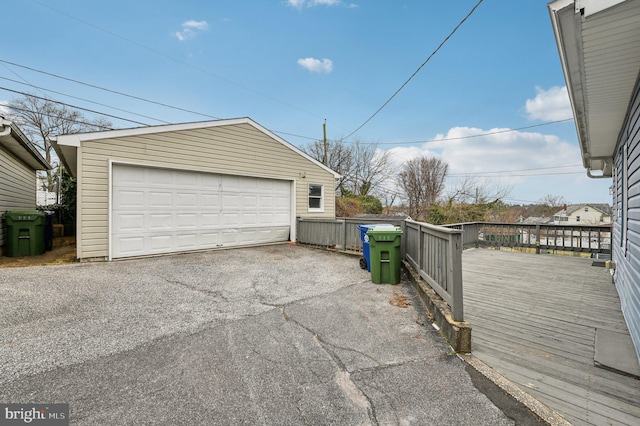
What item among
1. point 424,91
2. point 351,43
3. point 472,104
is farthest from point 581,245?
point 351,43

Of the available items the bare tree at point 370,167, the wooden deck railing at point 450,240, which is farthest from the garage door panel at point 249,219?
the bare tree at point 370,167

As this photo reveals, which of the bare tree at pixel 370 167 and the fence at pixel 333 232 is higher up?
the bare tree at pixel 370 167

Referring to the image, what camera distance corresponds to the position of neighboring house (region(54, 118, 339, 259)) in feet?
20.0

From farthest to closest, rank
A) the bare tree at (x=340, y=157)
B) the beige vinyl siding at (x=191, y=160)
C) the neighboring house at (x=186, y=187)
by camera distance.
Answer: the bare tree at (x=340, y=157)
the neighboring house at (x=186, y=187)
the beige vinyl siding at (x=191, y=160)

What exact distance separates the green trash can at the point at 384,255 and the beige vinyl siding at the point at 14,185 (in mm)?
9209

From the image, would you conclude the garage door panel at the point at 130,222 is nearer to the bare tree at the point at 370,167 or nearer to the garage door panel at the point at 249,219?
the garage door panel at the point at 249,219

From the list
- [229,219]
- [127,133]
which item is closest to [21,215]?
[127,133]

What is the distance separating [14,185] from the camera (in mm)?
8273

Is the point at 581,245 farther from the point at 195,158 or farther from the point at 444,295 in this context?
the point at 195,158

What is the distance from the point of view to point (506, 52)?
8.32 m

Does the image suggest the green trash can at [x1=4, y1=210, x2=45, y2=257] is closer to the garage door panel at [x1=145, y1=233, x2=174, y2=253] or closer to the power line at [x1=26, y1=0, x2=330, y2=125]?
the garage door panel at [x1=145, y1=233, x2=174, y2=253]

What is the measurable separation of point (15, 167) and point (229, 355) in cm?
1085

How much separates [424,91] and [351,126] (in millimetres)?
5411

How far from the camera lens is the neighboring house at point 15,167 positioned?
255 inches
